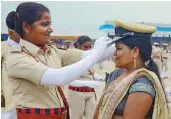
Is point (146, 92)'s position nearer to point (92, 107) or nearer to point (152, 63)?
point (152, 63)

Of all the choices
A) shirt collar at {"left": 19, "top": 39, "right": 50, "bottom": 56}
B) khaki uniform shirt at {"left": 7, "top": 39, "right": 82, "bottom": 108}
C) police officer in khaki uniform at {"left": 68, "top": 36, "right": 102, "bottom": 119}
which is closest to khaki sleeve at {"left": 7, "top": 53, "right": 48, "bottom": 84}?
khaki uniform shirt at {"left": 7, "top": 39, "right": 82, "bottom": 108}

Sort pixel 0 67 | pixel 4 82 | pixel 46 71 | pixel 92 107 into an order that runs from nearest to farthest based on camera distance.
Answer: pixel 46 71
pixel 0 67
pixel 4 82
pixel 92 107

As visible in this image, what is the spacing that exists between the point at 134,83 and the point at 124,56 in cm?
21

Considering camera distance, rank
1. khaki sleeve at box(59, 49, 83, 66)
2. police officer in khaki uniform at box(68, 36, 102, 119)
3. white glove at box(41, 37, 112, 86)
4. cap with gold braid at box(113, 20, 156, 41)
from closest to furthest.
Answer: white glove at box(41, 37, 112, 86)
cap with gold braid at box(113, 20, 156, 41)
khaki sleeve at box(59, 49, 83, 66)
police officer in khaki uniform at box(68, 36, 102, 119)

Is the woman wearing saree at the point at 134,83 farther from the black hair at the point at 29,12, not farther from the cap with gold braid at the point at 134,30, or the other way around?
the black hair at the point at 29,12

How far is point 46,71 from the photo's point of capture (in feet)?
7.30

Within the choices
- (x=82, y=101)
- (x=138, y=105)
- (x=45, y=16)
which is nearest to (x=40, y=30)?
(x=45, y=16)

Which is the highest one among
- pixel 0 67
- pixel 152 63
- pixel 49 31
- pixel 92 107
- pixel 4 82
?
pixel 49 31

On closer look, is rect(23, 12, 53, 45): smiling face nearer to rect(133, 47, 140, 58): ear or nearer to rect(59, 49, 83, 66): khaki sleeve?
rect(59, 49, 83, 66): khaki sleeve

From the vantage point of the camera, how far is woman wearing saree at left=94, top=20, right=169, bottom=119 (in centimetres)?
225

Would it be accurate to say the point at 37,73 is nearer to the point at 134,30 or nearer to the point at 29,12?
the point at 29,12

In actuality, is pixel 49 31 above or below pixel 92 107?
above

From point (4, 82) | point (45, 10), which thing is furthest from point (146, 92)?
point (4, 82)

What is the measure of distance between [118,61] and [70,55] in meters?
0.50
